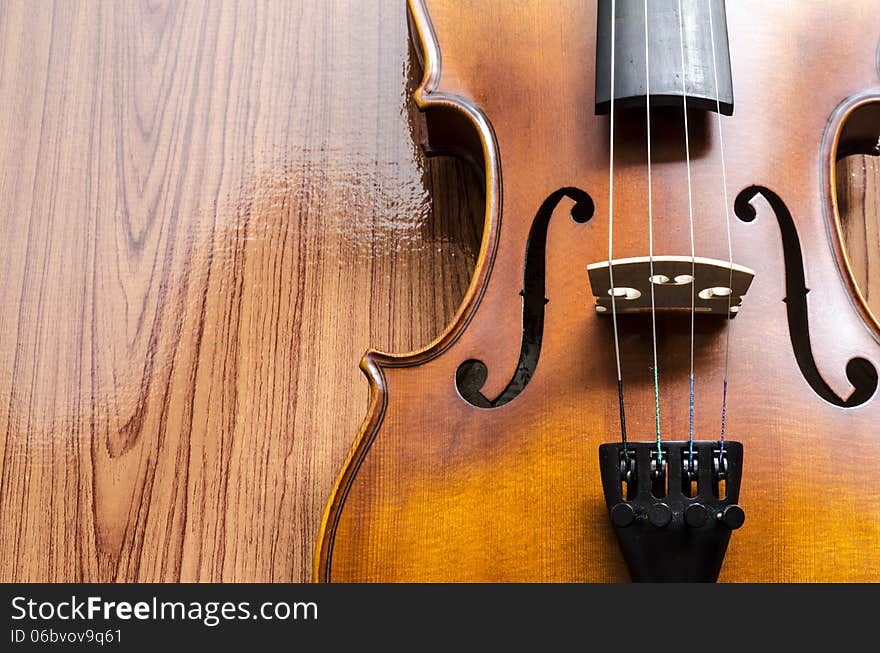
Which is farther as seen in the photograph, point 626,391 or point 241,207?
point 241,207

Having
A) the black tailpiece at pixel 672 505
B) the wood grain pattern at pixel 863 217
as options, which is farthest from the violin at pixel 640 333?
the wood grain pattern at pixel 863 217

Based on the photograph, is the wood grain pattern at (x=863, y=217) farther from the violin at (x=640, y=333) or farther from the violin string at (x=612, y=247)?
the violin string at (x=612, y=247)

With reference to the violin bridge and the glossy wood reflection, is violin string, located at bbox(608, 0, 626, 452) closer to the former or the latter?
the violin bridge

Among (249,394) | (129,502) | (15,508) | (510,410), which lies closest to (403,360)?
(510,410)

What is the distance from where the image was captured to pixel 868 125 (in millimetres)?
1034

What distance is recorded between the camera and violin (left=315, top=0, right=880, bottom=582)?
2.62 feet

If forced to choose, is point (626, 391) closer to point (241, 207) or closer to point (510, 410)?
point (510, 410)

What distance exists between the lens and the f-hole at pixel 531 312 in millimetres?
870

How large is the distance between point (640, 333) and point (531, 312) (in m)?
0.11

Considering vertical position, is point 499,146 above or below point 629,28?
below

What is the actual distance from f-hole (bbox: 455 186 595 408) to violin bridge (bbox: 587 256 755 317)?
0.07 m

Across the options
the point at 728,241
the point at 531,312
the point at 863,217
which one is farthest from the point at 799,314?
the point at 863,217
